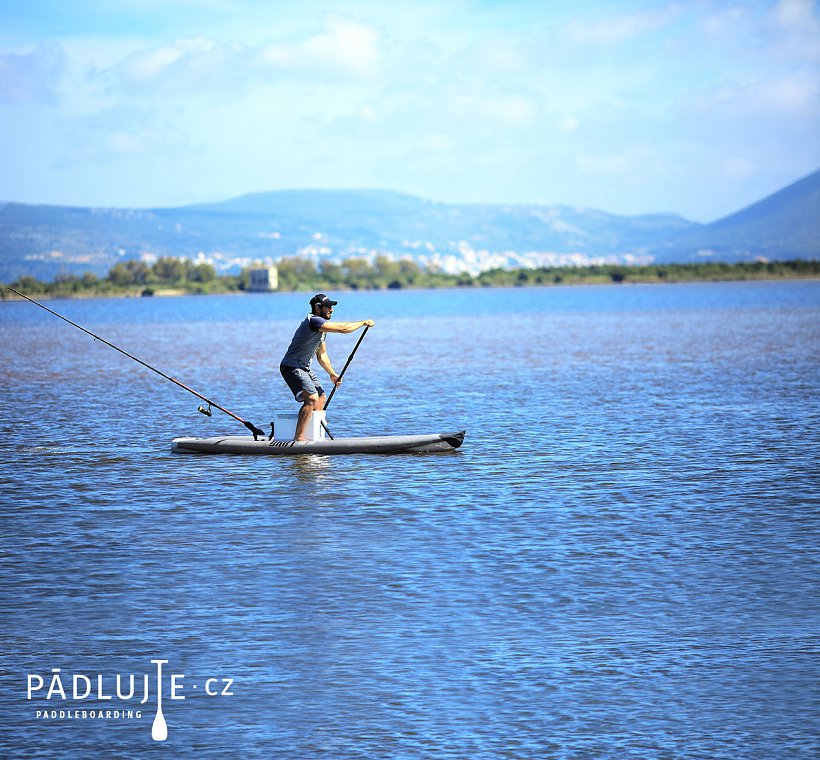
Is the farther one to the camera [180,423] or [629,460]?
[180,423]

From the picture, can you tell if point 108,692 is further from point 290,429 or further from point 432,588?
point 290,429

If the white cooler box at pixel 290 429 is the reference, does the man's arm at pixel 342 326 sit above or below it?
above

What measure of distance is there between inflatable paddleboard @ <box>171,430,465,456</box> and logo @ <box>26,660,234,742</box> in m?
12.5

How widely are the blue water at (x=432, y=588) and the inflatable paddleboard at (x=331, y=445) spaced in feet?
0.78

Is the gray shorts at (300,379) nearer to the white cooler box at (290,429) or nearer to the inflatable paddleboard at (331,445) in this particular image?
the white cooler box at (290,429)

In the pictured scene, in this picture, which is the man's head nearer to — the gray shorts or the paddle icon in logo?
the gray shorts

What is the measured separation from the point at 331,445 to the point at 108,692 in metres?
13.1

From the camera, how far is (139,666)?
1107cm

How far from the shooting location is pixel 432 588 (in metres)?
13.6

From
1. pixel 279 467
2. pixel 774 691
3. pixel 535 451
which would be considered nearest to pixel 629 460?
pixel 535 451

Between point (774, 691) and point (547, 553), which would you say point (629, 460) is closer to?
point (547, 553)

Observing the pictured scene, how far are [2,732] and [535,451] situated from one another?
51.6 feet

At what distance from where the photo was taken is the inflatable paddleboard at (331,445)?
77.3 ft

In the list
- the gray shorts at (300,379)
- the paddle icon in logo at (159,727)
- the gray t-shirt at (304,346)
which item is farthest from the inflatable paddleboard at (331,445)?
the paddle icon in logo at (159,727)
